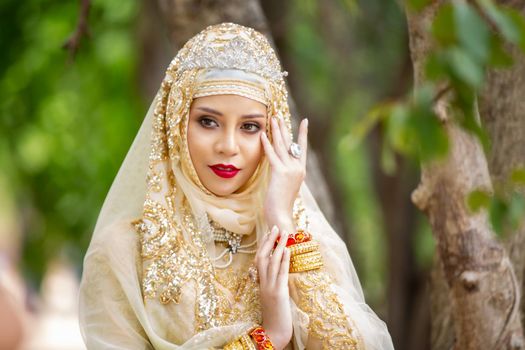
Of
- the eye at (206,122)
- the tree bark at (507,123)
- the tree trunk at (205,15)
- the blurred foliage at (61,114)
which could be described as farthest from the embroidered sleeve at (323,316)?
the blurred foliage at (61,114)

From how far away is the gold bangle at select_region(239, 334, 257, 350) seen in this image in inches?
122

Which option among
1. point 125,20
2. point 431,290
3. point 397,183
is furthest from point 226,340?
point 125,20

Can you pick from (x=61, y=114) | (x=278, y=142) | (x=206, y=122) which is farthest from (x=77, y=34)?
(x=61, y=114)

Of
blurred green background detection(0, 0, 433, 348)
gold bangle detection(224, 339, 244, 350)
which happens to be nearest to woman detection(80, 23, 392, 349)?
gold bangle detection(224, 339, 244, 350)

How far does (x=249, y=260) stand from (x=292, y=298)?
0.22 metres

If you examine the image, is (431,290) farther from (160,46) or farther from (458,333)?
(160,46)

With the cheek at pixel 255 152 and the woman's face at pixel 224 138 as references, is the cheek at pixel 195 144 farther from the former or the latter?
the cheek at pixel 255 152

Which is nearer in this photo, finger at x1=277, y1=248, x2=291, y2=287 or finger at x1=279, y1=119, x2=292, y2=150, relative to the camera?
finger at x1=277, y1=248, x2=291, y2=287

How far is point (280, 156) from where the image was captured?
10.8ft

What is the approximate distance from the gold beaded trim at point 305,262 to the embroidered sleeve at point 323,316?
0.07 feet

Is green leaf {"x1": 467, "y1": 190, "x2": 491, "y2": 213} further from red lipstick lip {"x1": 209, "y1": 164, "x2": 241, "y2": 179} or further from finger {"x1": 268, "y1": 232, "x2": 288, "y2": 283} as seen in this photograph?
red lipstick lip {"x1": 209, "y1": 164, "x2": 241, "y2": 179}

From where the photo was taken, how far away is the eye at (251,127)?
128 inches

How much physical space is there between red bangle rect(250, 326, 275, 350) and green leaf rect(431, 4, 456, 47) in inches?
69.5

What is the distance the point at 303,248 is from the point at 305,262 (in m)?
0.05
